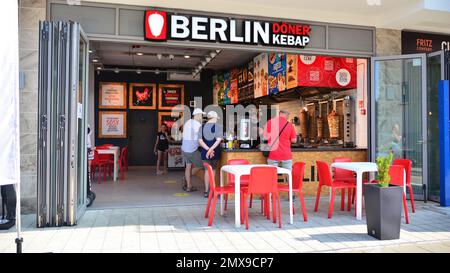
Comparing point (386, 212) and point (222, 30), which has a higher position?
point (222, 30)

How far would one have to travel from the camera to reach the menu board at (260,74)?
10.1m

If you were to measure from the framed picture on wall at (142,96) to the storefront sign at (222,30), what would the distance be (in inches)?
300

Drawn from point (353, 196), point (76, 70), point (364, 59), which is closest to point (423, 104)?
point (364, 59)

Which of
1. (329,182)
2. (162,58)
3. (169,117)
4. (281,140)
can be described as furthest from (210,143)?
(169,117)

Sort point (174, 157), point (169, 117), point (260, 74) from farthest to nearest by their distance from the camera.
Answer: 1. point (169, 117)
2. point (174, 157)
3. point (260, 74)

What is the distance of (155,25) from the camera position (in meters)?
6.07

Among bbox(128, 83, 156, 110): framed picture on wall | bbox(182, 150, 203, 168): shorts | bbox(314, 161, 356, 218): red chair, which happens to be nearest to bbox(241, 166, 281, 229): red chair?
bbox(314, 161, 356, 218): red chair

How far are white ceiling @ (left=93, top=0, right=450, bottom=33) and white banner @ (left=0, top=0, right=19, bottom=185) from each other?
316 centimetres

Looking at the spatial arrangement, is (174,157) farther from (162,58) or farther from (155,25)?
(155,25)

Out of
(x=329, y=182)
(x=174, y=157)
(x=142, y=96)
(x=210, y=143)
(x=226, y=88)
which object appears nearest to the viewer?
(x=329, y=182)

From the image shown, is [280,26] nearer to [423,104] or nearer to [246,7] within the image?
[246,7]

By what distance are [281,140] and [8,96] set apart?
4.48m

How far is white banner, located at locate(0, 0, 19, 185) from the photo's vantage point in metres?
2.98

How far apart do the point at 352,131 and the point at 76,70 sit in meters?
5.96
